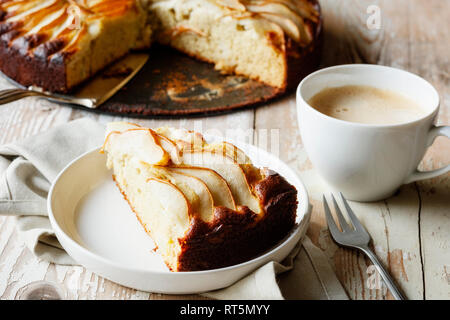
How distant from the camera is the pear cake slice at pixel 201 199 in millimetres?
1637

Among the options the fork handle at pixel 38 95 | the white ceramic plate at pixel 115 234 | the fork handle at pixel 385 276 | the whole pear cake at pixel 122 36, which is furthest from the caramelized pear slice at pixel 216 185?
the whole pear cake at pixel 122 36

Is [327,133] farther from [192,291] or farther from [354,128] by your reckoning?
[192,291]

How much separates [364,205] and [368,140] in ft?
1.03

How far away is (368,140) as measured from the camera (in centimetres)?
193

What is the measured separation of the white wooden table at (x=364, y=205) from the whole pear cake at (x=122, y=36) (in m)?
0.20

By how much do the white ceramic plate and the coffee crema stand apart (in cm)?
29

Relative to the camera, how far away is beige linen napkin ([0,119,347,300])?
1638mm

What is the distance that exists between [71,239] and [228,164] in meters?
0.52

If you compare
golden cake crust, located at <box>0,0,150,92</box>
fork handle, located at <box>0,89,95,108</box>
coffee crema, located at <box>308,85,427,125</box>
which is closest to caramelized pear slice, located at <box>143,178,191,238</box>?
coffee crema, located at <box>308,85,427,125</box>

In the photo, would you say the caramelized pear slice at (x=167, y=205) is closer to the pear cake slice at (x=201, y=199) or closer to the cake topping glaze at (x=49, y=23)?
the pear cake slice at (x=201, y=199)

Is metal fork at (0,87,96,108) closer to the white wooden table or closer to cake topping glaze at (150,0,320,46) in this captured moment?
the white wooden table

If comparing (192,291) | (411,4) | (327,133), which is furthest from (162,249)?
(411,4)

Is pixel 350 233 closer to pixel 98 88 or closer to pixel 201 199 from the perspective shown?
pixel 201 199

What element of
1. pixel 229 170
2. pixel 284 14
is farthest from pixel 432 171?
pixel 284 14
